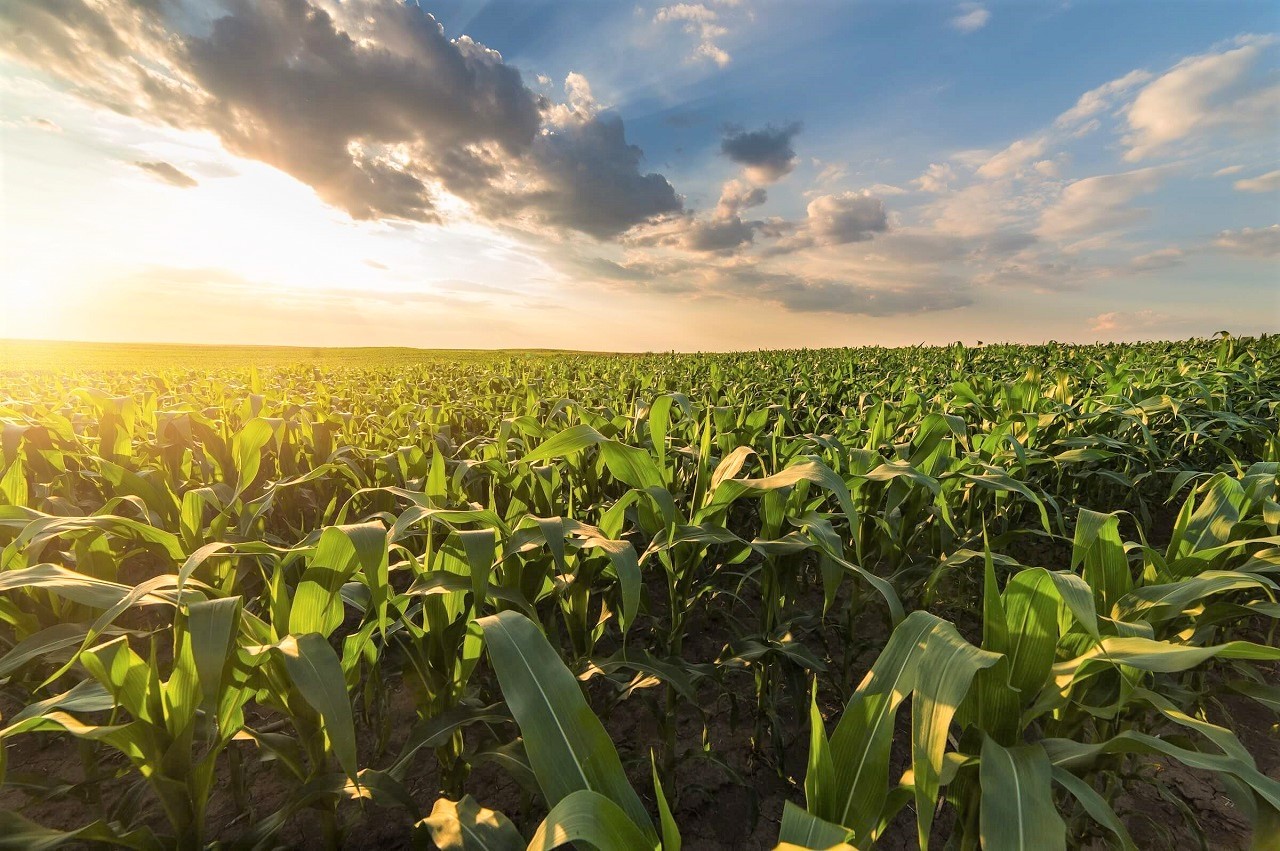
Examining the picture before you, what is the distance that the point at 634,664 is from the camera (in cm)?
154

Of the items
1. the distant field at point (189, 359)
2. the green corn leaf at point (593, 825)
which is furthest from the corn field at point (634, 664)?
the distant field at point (189, 359)

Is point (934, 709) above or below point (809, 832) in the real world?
above

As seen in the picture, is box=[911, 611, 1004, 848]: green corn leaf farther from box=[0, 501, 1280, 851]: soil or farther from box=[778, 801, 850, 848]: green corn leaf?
box=[0, 501, 1280, 851]: soil

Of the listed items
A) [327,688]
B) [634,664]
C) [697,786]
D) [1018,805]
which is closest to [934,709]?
[1018,805]

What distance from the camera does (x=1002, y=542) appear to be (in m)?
2.13

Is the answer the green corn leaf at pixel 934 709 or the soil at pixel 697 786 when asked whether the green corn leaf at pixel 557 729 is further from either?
the soil at pixel 697 786

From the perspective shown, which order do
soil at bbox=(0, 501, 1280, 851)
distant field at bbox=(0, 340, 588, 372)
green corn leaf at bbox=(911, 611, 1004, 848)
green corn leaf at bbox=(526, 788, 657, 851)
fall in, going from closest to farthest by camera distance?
green corn leaf at bbox=(526, 788, 657, 851) → green corn leaf at bbox=(911, 611, 1004, 848) → soil at bbox=(0, 501, 1280, 851) → distant field at bbox=(0, 340, 588, 372)

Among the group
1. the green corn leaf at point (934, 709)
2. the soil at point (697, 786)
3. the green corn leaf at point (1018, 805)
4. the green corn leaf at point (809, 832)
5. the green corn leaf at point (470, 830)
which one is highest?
the green corn leaf at point (934, 709)

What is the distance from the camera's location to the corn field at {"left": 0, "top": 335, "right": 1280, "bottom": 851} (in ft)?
3.33

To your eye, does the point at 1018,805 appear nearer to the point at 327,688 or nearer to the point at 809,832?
the point at 809,832

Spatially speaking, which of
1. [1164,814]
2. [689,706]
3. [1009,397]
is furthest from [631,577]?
[1009,397]

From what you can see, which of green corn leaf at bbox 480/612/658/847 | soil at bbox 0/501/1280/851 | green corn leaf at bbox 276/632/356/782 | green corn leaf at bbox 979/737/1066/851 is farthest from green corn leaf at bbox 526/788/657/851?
soil at bbox 0/501/1280/851

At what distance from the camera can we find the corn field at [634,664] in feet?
3.33

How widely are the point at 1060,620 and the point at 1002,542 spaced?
3.00 ft
